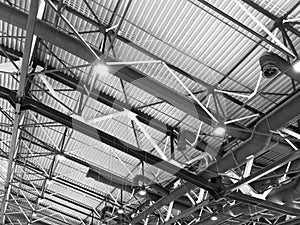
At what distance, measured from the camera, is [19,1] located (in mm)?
9656

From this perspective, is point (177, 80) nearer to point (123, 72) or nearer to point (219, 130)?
point (123, 72)

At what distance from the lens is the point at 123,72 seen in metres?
8.95

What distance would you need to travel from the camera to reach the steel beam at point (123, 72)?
780 centimetres

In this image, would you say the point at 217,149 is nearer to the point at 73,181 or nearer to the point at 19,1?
the point at 19,1

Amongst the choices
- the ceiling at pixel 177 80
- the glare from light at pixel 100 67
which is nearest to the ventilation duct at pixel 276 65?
the ceiling at pixel 177 80

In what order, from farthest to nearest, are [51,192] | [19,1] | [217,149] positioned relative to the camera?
[51,192] → [217,149] → [19,1]

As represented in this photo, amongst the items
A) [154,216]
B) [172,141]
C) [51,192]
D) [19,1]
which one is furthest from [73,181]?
[19,1]

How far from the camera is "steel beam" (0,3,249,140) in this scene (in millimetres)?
7801

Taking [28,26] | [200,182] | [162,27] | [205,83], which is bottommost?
[200,182]

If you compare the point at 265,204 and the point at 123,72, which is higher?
the point at 123,72

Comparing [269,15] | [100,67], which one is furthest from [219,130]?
[100,67]

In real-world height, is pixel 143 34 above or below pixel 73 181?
below

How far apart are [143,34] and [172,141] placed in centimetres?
462

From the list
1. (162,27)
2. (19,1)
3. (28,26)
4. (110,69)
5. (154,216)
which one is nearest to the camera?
(28,26)
